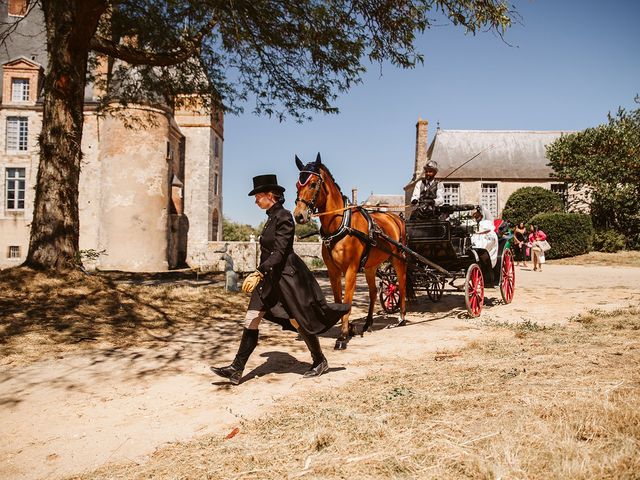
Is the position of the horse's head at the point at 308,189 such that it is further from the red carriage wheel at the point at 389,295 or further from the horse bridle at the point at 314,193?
the red carriage wheel at the point at 389,295

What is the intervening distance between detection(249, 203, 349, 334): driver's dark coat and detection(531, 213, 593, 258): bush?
24.5 m

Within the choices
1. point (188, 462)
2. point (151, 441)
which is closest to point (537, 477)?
point (188, 462)

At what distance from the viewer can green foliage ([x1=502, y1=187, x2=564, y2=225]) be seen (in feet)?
100

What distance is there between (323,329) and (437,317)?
4310mm

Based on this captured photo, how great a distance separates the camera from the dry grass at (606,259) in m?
22.5

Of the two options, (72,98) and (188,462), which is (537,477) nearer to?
(188,462)

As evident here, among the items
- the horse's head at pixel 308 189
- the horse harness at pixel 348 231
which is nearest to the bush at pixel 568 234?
the horse harness at pixel 348 231

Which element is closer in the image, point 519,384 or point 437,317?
point 519,384

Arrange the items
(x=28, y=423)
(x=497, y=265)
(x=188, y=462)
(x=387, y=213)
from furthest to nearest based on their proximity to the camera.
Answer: (x=497, y=265) → (x=387, y=213) → (x=28, y=423) → (x=188, y=462)

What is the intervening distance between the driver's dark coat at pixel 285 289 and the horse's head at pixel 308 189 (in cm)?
99

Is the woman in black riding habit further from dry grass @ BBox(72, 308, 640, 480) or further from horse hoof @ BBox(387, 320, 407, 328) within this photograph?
horse hoof @ BBox(387, 320, 407, 328)

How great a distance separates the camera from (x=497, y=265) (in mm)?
8922

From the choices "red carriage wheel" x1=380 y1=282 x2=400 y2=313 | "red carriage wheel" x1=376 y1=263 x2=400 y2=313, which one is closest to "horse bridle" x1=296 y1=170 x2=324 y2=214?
"red carriage wheel" x1=376 y1=263 x2=400 y2=313

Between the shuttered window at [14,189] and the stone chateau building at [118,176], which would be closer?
the stone chateau building at [118,176]
